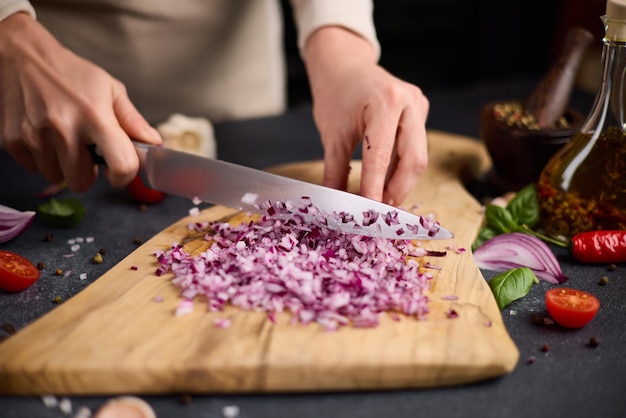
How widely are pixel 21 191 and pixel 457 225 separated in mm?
1161

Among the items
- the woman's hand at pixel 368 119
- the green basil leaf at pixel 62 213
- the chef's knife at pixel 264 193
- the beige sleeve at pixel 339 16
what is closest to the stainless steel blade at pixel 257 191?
the chef's knife at pixel 264 193

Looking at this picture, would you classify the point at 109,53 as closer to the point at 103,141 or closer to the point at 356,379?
the point at 103,141

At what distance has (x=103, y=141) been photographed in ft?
4.48

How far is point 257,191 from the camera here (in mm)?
1408

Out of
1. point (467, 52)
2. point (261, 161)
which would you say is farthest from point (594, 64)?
point (261, 161)

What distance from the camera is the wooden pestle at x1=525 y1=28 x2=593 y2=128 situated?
1.72 m

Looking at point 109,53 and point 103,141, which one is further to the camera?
point 109,53

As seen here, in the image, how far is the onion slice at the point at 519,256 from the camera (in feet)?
4.42

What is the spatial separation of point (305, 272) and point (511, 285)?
15.8 inches

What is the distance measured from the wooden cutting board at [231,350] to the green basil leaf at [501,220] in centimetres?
33

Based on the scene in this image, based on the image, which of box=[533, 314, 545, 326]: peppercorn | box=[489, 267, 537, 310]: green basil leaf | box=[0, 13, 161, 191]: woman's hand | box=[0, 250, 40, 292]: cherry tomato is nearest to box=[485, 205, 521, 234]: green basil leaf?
box=[489, 267, 537, 310]: green basil leaf

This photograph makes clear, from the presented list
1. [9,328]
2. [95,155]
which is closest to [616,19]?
[95,155]

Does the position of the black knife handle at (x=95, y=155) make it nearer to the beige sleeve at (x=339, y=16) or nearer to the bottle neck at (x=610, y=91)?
the beige sleeve at (x=339, y=16)

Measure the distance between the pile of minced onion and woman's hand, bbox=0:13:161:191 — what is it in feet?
0.86
